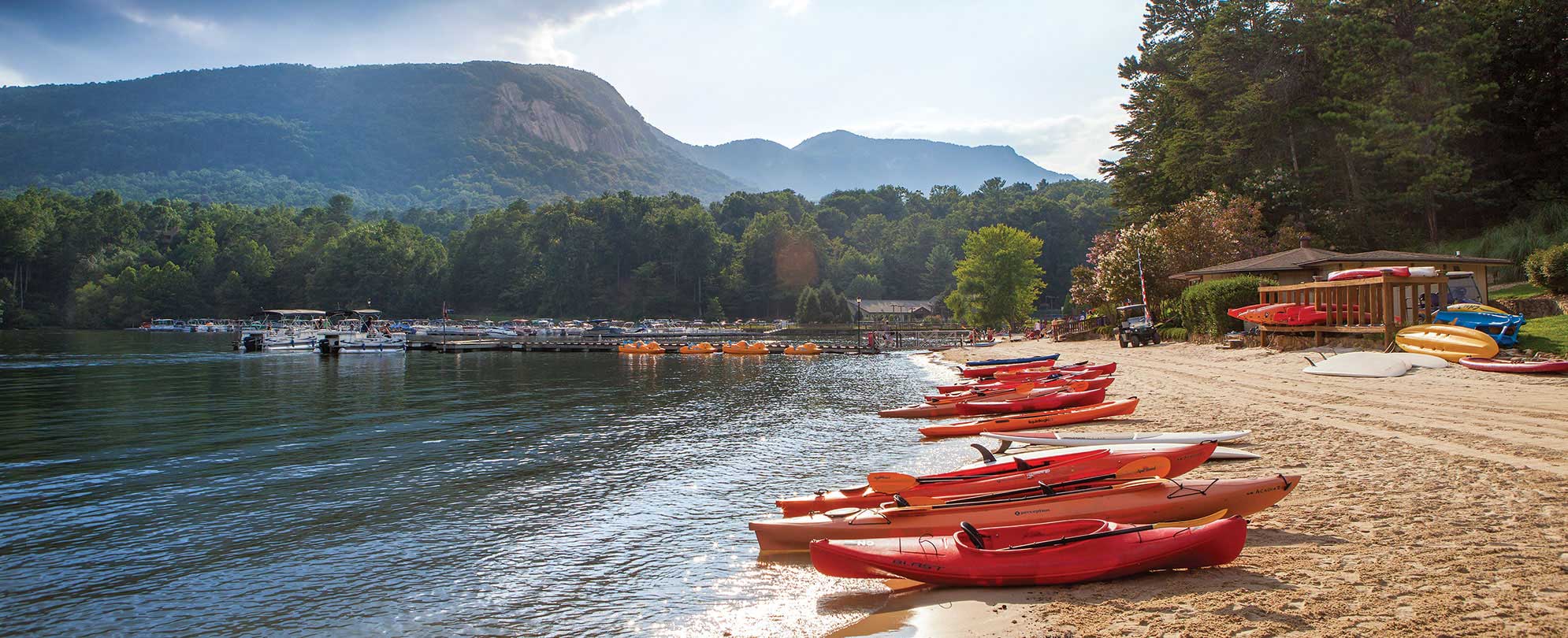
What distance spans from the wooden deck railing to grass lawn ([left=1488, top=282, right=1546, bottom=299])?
4.29 meters

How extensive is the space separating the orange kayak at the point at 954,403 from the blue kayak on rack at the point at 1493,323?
30.5 ft

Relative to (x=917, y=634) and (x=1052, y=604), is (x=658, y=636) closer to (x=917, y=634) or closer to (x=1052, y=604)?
(x=917, y=634)

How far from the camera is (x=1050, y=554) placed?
7895 mm

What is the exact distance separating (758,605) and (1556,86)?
53.2 m

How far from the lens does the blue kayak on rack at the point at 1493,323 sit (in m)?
20.3

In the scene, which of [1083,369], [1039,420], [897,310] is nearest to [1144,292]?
[1083,369]

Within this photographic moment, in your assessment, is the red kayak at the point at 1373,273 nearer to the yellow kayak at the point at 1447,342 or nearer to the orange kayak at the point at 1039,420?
the yellow kayak at the point at 1447,342

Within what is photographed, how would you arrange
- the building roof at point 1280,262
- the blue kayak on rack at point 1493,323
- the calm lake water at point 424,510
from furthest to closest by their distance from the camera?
the building roof at point 1280,262 → the blue kayak on rack at point 1493,323 → the calm lake water at point 424,510

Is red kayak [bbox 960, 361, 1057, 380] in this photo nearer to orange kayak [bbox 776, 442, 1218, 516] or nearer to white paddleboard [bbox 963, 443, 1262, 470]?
white paddleboard [bbox 963, 443, 1262, 470]

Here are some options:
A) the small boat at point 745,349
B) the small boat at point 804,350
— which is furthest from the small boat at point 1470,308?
the small boat at point 745,349

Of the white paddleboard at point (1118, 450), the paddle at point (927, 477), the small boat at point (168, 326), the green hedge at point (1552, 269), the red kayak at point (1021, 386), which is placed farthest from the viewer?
the small boat at point (168, 326)

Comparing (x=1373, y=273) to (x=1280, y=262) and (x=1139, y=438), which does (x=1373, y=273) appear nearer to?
(x=1280, y=262)

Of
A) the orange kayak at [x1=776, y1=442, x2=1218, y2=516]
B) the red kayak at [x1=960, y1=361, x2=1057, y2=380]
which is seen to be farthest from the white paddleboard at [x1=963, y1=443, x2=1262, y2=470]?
the red kayak at [x1=960, y1=361, x2=1057, y2=380]

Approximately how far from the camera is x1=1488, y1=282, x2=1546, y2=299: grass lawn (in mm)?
28797
